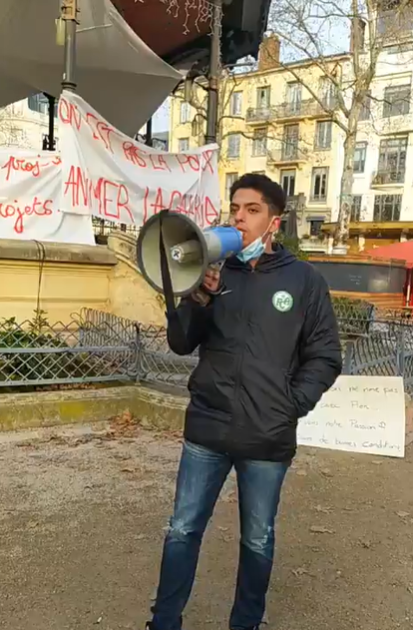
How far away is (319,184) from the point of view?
48.6 m

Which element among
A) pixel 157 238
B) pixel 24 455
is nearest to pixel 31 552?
pixel 24 455

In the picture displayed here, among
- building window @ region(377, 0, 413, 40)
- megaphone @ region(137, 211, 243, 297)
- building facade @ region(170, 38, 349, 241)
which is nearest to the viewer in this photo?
megaphone @ region(137, 211, 243, 297)

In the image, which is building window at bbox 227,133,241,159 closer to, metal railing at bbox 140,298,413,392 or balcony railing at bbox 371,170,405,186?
balcony railing at bbox 371,170,405,186

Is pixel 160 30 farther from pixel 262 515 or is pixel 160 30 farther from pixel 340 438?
pixel 262 515

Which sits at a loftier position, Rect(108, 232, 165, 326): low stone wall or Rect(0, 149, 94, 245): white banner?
Rect(0, 149, 94, 245): white banner

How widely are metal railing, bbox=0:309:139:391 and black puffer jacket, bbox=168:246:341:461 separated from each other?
3.34 meters

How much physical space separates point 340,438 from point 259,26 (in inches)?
205

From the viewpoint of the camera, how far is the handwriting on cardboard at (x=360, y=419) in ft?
17.0

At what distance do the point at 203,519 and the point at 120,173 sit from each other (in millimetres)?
3923

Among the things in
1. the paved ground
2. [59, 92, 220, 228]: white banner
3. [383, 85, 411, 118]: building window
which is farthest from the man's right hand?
[383, 85, 411, 118]: building window

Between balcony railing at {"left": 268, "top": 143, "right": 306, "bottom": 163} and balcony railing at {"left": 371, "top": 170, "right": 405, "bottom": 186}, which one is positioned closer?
balcony railing at {"left": 371, "top": 170, "right": 405, "bottom": 186}

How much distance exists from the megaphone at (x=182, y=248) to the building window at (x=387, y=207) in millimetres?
44169

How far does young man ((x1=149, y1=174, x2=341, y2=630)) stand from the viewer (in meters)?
2.23

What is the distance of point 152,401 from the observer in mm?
5668
